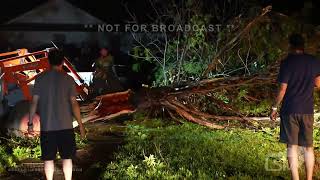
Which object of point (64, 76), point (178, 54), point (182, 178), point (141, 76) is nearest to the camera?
point (64, 76)

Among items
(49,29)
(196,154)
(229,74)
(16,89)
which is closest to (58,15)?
(49,29)

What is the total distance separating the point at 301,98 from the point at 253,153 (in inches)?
81.9

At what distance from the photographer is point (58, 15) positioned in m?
24.0

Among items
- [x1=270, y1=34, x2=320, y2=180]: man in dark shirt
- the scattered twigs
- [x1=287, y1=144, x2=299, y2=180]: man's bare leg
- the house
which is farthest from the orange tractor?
the house

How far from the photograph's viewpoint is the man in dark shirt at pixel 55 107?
499cm

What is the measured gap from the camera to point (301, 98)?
16.8ft

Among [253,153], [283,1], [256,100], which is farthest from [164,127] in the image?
[283,1]

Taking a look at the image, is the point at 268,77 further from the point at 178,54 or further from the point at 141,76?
the point at 141,76

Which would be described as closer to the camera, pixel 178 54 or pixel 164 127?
pixel 164 127

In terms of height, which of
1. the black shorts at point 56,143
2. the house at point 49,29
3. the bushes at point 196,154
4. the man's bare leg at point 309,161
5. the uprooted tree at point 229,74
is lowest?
the bushes at point 196,154

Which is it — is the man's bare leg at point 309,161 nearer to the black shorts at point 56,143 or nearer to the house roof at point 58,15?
the black shorts at point 56,143

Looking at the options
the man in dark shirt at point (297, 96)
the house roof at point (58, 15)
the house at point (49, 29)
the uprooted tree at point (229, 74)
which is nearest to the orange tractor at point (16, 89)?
the uprooted tree at point (229, 74)

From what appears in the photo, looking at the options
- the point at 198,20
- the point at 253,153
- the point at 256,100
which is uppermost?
the point at 198,20

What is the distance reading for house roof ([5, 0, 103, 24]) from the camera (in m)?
23.8
